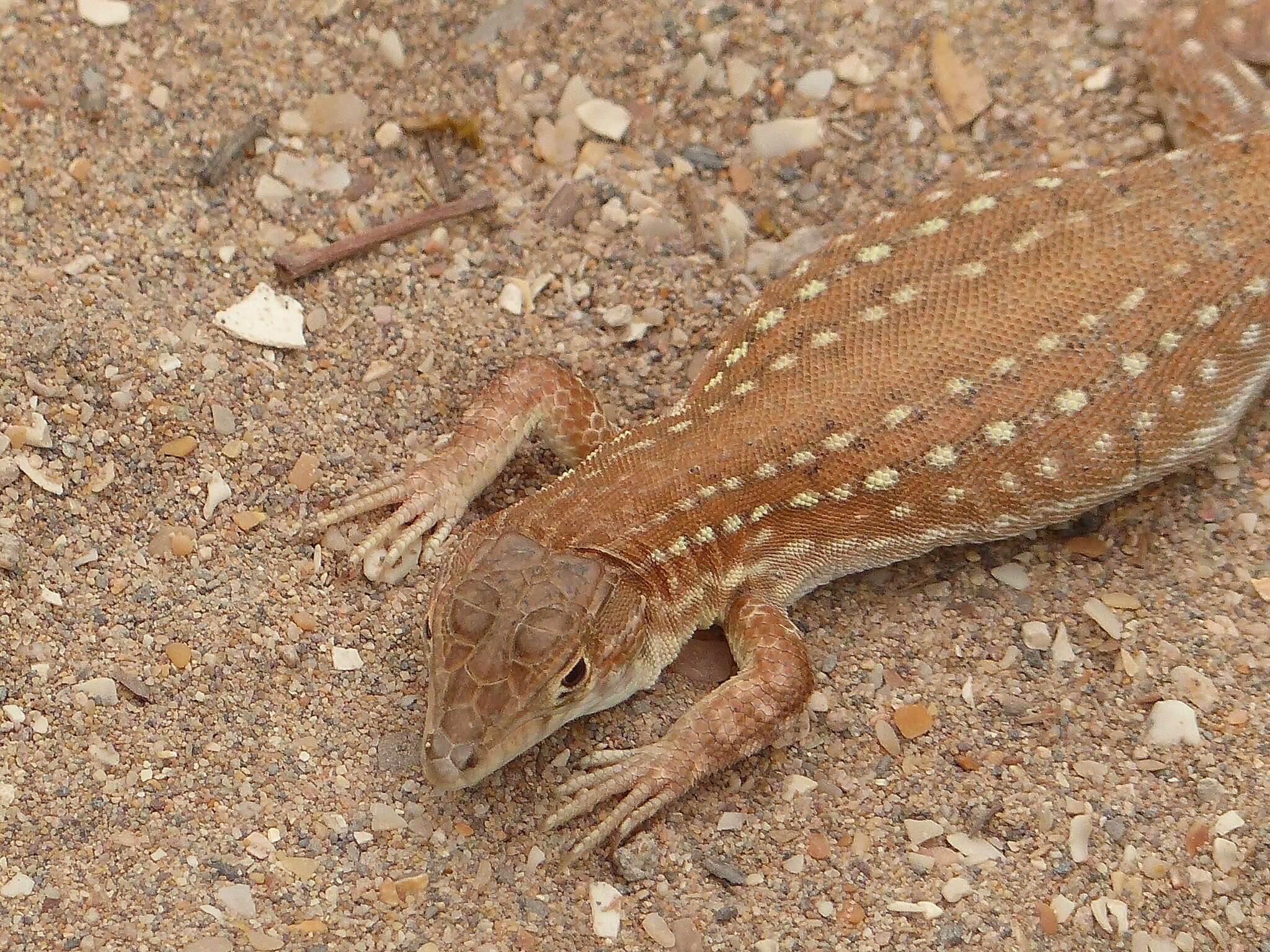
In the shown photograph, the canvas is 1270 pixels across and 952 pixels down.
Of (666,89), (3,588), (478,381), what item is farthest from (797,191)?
(3,588)

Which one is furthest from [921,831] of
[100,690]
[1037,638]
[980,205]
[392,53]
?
[392,53]

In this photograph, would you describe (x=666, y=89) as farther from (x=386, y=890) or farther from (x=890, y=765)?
(x=386, y=890)

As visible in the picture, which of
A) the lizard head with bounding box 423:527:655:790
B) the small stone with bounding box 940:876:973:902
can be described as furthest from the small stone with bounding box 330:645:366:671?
the small stone with bounding box 940:876:973:902

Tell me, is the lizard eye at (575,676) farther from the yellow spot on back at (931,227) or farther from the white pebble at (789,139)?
the white pebble at (789,139)

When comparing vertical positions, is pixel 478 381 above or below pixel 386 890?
above

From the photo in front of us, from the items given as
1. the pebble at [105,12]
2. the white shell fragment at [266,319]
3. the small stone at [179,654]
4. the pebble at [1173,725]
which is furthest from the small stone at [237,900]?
the pebble at [105,12]

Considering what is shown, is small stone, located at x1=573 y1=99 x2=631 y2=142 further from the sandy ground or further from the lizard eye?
the lizard eye

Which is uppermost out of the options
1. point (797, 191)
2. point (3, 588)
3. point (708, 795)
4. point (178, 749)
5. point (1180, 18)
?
point (1180, 18)
